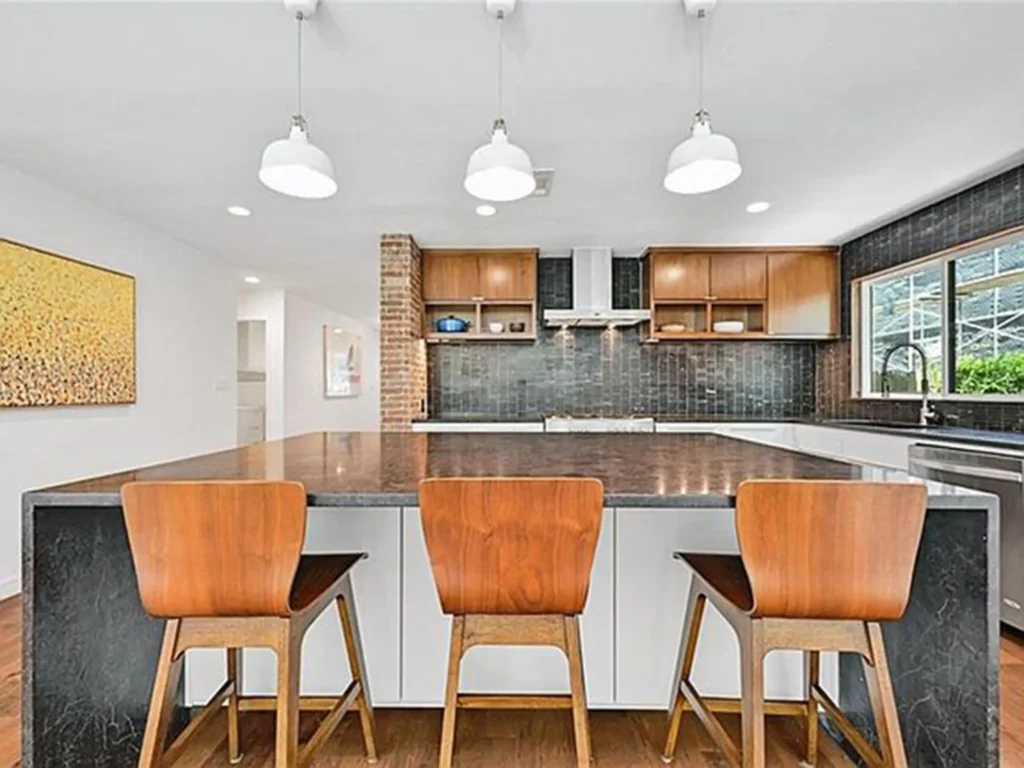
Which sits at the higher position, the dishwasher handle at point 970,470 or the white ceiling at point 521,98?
the white ceiling at point 521,98

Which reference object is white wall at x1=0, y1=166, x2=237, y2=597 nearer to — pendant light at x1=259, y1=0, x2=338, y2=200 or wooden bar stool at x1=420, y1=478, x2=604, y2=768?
pendant light at x1=259, y1=0, x2=338, y2=200

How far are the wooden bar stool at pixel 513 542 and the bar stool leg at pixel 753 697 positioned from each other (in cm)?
35


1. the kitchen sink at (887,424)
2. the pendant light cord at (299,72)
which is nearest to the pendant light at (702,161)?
the pendant light cord at (299,72)

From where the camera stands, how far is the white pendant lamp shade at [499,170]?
77.8 inches

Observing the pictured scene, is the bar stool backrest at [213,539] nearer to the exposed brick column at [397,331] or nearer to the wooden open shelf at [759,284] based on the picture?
the exposed brick column at [397,331]

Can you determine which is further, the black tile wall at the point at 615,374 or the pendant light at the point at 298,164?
the black tile wall at the point at 615,374

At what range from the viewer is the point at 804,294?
208 inches

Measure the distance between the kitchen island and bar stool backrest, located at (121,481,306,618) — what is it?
4.7 inches

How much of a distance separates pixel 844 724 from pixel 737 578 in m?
0.47

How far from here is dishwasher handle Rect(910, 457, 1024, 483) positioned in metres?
2.79

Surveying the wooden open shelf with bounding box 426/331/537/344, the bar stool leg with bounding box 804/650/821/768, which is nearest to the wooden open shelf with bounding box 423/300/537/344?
the wooden open shelf with bounding box 426/331/537/344

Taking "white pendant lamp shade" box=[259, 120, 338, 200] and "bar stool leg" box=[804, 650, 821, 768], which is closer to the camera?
"bar stool leg" box=[804, 650, 821, 768]

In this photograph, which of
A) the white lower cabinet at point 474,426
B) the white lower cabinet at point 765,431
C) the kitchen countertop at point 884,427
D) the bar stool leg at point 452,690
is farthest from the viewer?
the white lower cabinet at point 765,431

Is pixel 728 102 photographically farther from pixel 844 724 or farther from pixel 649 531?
pixel 844 724
